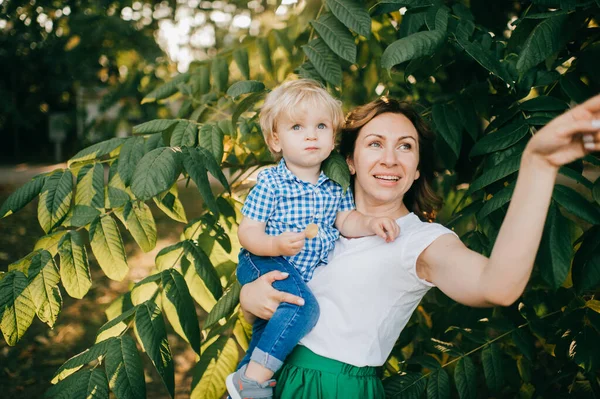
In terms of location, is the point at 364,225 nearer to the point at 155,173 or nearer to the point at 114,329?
the point at 155,173

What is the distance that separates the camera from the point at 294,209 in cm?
205

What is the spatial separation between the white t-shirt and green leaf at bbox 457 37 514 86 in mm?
546

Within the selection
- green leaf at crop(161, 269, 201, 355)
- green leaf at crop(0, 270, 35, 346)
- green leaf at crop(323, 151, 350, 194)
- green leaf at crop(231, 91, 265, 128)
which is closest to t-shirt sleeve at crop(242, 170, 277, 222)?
green leaf at crop(323, 151, 350, 194)

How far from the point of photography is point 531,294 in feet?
8.41

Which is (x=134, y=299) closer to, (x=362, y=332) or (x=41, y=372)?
(x=362, y=332)

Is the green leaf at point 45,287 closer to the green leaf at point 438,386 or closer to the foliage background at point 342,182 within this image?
the foliage background at point 342,182

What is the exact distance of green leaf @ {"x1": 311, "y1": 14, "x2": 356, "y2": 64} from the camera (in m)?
Result: 2.21

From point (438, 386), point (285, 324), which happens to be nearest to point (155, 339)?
point (285, 324)

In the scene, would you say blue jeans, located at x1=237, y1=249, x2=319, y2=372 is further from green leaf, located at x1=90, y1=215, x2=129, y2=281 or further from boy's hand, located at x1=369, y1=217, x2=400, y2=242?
green leaf, located at x1=90, y1=215, x2=129, y2=281

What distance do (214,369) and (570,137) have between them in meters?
1.77

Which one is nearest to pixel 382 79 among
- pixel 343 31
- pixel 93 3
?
pixel 343 31

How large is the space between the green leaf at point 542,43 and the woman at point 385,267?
1.61 feet

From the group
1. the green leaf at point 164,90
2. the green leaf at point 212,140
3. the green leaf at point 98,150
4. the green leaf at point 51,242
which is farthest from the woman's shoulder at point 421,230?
the green leaf at point 164,90

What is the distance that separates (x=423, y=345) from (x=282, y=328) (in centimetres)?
127
